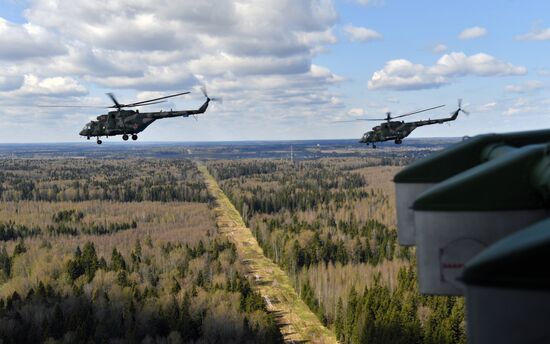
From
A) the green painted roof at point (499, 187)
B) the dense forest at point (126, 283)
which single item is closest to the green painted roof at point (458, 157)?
the green painted roof at point (499, 187)

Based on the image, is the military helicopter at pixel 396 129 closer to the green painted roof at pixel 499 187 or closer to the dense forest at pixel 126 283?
the dense forest at pixel 126 283

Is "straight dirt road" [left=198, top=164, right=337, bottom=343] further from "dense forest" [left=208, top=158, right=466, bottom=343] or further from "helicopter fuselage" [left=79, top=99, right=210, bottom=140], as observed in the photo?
"helicopter fuselage" [left=79, top=99, right=210, bottom=140]

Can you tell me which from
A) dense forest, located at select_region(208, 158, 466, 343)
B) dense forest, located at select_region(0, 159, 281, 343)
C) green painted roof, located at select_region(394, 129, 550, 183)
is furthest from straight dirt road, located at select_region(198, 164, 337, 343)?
green painted roof, located at select_region(394, 129, 550, 183)

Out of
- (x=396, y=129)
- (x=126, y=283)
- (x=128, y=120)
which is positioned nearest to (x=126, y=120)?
(x=128, y=120)

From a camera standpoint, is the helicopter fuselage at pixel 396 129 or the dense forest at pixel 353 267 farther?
the helicopter fuselage at pixel 396 129

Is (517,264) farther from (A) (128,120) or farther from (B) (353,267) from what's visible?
(B) (353,267)

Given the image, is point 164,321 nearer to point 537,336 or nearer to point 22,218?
point 537,336
